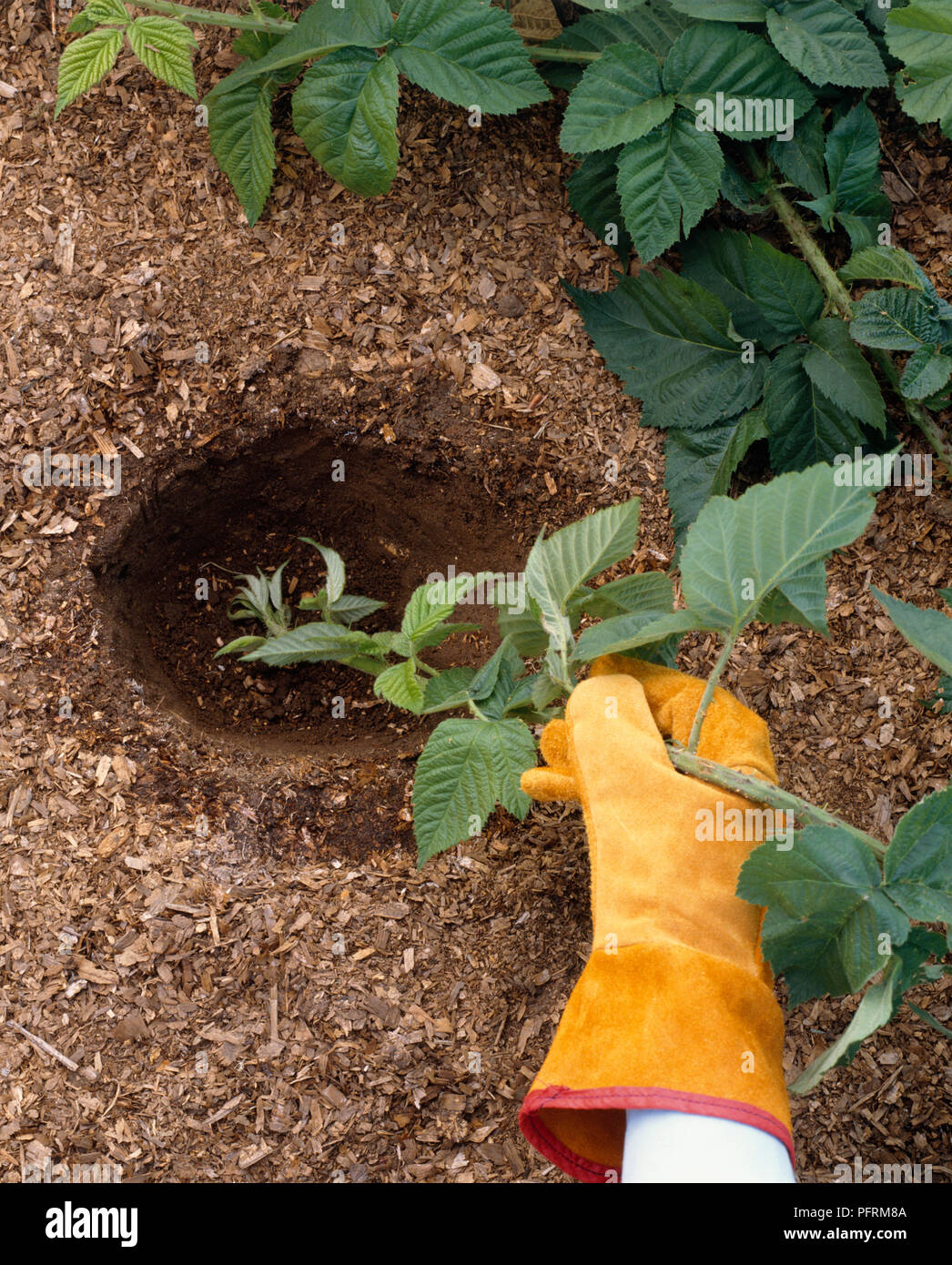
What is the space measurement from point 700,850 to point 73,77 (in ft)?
6.37

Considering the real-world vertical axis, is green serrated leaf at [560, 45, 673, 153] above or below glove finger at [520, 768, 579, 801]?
above

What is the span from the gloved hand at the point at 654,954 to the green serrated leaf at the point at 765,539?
0.94 ft

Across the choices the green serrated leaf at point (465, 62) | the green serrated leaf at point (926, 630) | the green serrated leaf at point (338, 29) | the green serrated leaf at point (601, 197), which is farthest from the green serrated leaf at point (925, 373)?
the green serrated leaf at point (338, 29)

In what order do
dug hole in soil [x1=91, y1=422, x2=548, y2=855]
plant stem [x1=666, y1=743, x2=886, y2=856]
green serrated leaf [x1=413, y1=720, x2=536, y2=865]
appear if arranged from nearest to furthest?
plant stem [x1=666, y1=743, x2=886, y2=856]
green serrated leaf [x1=413, y1=720, x2=536, y2=865]
dug hole in soil [x1=91, y1=422, x2=548, y2=855]

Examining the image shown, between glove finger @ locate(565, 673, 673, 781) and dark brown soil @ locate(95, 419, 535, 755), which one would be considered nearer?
glove finger @ locate(565, 673, 673, 781)

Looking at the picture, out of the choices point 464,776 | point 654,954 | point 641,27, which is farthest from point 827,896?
point 641,27

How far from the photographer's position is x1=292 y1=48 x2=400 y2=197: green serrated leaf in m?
1.98

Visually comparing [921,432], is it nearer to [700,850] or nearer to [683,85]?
[683,85]

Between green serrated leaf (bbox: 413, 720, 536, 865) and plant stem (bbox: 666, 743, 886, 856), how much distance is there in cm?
30

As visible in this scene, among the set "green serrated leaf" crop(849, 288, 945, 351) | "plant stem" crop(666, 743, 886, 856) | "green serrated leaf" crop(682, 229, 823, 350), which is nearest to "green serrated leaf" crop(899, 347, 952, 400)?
"green serrated leaf" crop(849, 288, 945, 351)

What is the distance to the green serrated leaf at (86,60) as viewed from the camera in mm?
1884

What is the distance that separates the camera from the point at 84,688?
2150 mm

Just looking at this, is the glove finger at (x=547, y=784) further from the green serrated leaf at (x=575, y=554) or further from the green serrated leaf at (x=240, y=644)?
the green serrated leaf at (x=240, y=644)

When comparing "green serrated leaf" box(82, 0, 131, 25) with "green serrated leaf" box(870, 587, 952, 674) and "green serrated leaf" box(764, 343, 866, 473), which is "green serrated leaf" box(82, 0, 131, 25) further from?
"green serrated leaf" box(870, 587, 952, 674)
